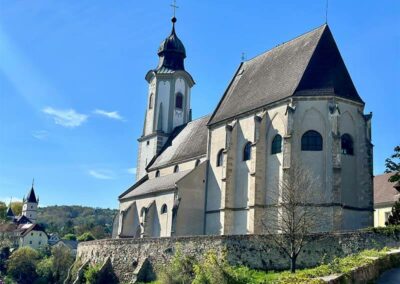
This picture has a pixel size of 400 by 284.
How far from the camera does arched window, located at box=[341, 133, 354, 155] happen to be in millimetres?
35062

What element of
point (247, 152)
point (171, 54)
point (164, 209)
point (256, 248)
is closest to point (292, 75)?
point (247, 152)

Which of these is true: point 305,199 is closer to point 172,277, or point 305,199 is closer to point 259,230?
point 259,230

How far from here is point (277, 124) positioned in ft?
119

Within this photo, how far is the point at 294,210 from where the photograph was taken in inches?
1113

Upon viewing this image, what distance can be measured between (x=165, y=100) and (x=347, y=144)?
93.1ft

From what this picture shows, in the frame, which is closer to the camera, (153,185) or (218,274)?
(218,274)

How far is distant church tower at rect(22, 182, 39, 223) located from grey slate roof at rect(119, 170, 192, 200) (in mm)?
87458

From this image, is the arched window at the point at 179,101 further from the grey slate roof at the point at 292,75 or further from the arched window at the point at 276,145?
the arched window at the point at 276,145

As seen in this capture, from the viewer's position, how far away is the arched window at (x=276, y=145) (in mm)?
35928

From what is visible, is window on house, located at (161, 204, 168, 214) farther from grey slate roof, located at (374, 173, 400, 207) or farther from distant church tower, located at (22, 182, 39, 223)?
distant church tower, located at (22, 182, 39, 223)

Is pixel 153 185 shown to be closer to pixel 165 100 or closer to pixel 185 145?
pixel 185 145

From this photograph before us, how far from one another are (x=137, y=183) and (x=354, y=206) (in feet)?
91.3

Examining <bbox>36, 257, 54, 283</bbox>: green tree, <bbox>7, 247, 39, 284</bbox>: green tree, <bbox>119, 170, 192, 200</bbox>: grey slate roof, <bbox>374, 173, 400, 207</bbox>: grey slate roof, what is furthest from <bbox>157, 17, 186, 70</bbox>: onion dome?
<bbox>7, 247, 39, 284</bbox>: green tree

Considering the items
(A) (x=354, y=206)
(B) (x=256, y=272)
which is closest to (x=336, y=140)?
(A) (x=354, y=206)
